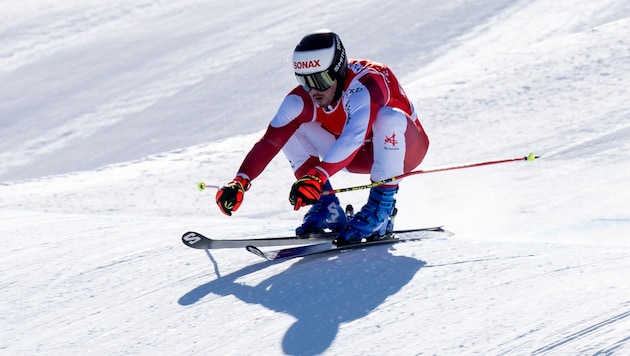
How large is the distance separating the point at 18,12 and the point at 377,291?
1139 centimetres

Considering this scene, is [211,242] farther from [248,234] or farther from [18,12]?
[18,12]

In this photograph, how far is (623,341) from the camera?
2707 mm

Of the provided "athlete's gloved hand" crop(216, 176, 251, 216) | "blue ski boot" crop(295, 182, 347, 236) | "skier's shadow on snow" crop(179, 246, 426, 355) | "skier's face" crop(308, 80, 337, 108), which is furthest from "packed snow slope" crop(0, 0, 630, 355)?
"skier's face" crop(308, 80, 337, 108)

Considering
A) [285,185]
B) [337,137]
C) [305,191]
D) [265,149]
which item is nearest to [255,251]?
[305,191]

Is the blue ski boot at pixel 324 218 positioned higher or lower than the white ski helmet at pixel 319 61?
lower

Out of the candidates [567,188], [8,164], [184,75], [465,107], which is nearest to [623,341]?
[567,188]

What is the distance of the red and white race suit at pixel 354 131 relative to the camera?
432 centimetres

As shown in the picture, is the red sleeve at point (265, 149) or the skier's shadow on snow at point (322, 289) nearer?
the skier's shadow on snow at point (322, 289)

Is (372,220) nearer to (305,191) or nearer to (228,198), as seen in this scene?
(305,191)

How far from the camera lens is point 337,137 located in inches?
187

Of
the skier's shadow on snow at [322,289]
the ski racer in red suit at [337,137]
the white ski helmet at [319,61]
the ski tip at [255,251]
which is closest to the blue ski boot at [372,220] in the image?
the ski racer in red suit at [337,137]

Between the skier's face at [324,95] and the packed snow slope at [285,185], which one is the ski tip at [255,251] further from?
the skier's face at [324,95]

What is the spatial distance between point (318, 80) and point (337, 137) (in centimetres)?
44

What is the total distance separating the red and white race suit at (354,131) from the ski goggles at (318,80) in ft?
0.36
